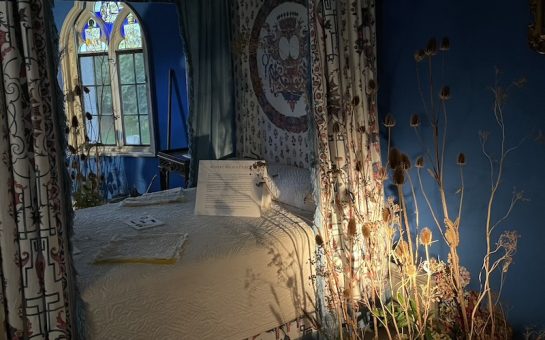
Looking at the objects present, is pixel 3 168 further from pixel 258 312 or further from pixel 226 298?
pixel 258 312

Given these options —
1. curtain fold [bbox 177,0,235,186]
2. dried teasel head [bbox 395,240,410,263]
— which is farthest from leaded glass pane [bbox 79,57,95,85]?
dried teasel head [bbox 395,240,410,263]

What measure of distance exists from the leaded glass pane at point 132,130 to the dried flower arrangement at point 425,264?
3499mm

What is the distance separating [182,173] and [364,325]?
2094 millimetres

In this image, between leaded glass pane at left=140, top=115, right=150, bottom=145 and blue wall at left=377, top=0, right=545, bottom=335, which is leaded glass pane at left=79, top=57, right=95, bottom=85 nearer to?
leaded glass pane at left=140, top=115, right=150, bottom=145

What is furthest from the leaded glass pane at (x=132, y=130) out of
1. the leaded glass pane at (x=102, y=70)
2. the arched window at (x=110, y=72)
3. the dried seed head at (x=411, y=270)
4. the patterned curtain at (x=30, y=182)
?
the dried seed head at (x=411, y=270)

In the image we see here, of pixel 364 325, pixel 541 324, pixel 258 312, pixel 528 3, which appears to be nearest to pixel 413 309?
pixel 364 325

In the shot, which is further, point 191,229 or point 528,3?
point 191,229

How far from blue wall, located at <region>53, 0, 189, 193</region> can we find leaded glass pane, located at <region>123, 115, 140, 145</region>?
0.29 m

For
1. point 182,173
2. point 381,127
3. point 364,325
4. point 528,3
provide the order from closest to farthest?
point 528,3 < point 364,325 < point 381,127 < point 182,173

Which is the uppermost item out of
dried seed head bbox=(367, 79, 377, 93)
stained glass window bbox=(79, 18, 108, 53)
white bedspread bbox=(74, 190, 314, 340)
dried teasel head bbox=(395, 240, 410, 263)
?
stained glass window bbox=(79, 18, 108, 53)

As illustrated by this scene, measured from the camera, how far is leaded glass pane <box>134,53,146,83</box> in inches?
215

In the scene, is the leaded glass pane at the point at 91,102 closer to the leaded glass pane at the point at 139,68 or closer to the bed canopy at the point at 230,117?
the leaded glass pane at the point at 139,68

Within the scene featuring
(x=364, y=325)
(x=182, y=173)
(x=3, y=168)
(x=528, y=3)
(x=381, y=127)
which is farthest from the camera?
(x=182, y=173)

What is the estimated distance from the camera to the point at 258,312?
97.4 inches
